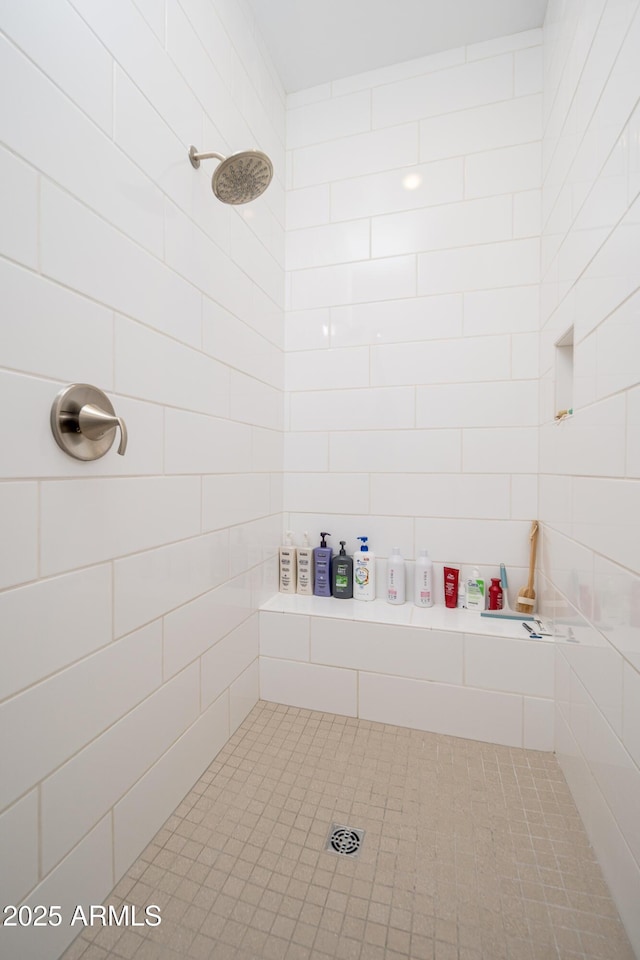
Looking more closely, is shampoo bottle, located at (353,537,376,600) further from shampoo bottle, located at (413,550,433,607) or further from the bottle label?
shampoo bottle, located at (413,550,433,607)

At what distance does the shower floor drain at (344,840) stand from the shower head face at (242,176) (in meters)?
1.44

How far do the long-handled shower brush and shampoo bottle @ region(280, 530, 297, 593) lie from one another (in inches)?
30.2

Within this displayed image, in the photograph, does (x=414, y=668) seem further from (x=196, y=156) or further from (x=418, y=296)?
(x=196, y=156)

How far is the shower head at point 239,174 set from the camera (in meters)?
0.89

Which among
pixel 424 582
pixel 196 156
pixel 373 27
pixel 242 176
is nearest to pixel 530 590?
pixel 424 582

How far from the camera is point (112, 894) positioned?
29.1 inches

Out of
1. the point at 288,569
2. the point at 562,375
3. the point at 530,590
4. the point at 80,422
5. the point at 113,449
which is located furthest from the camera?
the point at 288,569

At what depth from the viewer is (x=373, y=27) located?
53.9 inches

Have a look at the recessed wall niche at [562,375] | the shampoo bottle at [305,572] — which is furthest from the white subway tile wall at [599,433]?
the shampoo bottle at [305,572]

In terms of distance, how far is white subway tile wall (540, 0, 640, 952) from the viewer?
2.21 ft

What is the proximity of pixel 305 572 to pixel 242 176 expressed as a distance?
1.19 metres

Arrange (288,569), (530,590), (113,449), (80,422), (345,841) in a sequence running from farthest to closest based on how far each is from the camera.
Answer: (288,569) → (530,590) → (345,841) → (113,449) → (80,422)

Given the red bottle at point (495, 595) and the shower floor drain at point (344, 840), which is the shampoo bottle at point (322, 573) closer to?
the red bottle at point (495, 595)

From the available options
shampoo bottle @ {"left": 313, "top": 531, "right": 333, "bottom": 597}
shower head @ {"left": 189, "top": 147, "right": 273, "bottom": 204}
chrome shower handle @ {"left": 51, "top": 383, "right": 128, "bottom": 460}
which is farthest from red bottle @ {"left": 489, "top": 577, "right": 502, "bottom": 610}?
shower head @ {"left": 189, "top": 147, "right": 273, "bottom": 204}
